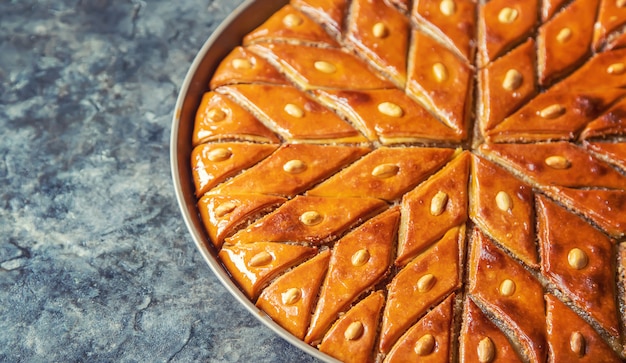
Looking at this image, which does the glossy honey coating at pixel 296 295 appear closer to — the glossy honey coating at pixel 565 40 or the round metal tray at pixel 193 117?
the round metal tray at pixel 193 117

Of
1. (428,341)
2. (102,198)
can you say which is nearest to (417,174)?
(428,341)

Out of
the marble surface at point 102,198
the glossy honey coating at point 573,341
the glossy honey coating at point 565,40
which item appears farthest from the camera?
the glossy honey coating at point 565,40

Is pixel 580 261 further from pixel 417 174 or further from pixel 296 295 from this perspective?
pixel 296 295

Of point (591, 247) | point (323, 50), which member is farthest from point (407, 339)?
point (323, 50)

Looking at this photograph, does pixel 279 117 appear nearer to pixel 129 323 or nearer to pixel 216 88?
pixel 216 88

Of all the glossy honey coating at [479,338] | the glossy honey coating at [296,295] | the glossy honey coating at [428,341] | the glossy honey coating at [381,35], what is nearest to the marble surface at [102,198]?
the glossy honey coating at [296,295]

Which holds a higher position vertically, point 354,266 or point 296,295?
point 354,266
